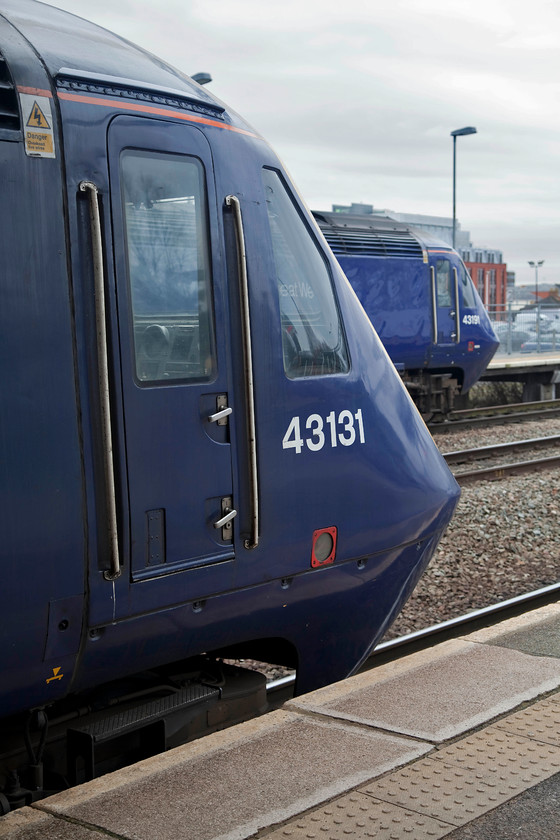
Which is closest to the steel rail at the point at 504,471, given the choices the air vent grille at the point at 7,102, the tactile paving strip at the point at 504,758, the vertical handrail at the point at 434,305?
the vertical handrail at the point at 434,305

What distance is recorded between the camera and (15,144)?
295cm

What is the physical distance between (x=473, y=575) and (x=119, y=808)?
5408 millimetres

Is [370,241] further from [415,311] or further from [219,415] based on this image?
[219,415]

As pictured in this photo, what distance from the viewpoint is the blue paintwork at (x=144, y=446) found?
2.95 meters

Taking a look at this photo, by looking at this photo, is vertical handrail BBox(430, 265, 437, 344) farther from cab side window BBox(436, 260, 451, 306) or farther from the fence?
the fence

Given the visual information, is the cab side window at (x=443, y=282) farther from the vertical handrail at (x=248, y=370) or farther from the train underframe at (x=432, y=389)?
the vertical handrail at (x=248, y=370)

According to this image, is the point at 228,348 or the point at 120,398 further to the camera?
the point at 228,348

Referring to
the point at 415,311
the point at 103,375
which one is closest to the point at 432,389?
the point at 415,311

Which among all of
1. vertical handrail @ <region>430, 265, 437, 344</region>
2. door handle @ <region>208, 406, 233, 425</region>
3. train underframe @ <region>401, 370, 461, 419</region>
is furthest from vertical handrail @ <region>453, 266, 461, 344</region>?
Answer: door handle @ <region>208, 406, 233, 425</region>

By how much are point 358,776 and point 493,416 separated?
16.9 meters

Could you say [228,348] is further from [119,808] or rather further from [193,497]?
[119,808]

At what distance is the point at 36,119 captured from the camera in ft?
9.91

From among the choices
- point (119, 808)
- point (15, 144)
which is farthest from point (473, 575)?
point (15, 144)

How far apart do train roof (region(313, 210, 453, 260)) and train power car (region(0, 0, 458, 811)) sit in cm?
1173
